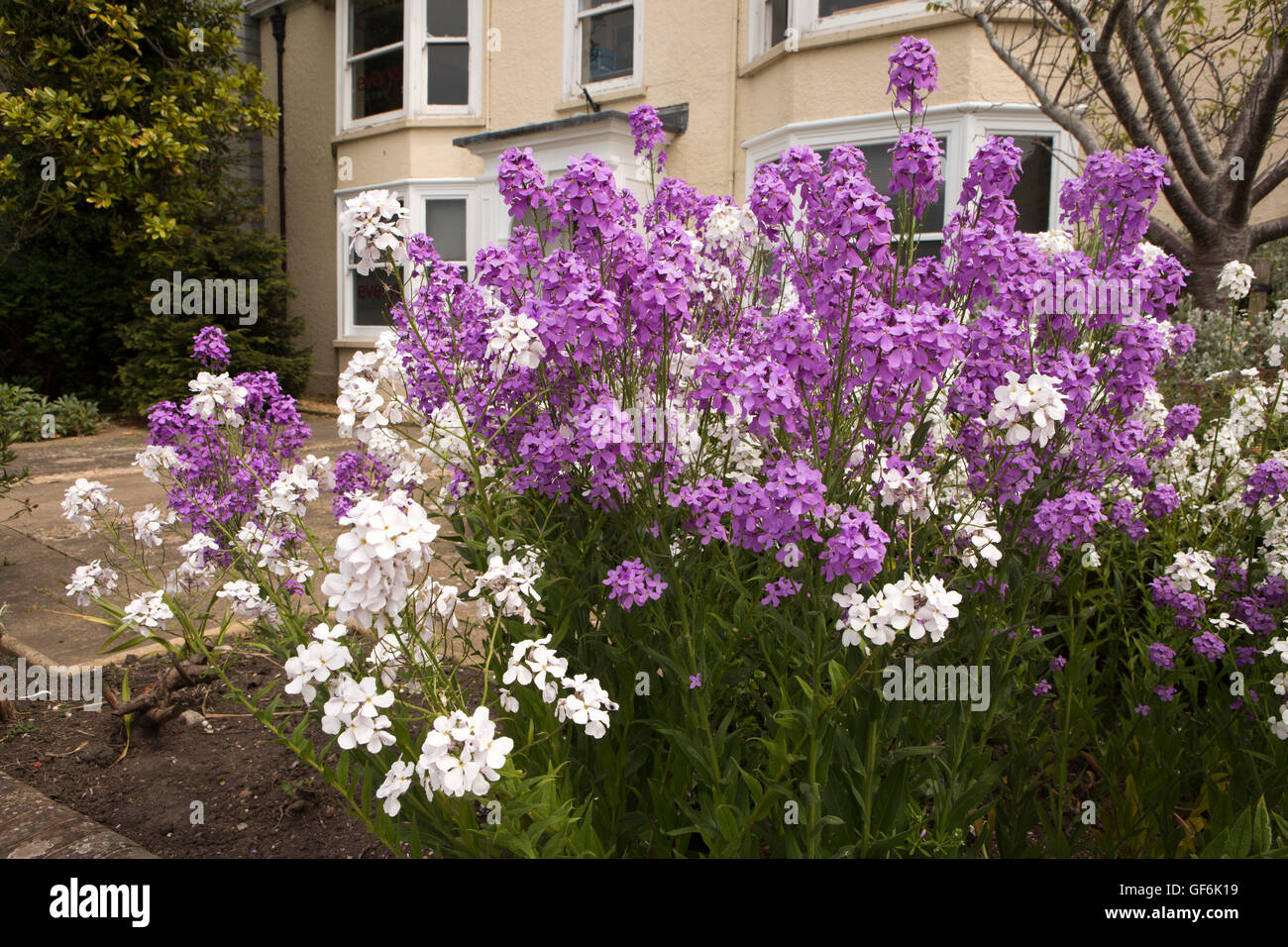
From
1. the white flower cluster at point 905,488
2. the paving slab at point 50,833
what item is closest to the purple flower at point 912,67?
the white flower cluster at point 905,488

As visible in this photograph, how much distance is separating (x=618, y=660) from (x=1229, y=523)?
7.26ft

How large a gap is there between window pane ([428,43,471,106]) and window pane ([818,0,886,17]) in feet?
18.1

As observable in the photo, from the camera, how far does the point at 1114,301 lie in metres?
2.21

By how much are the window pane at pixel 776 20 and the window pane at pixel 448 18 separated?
193 inches

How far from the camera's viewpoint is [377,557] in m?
1.37

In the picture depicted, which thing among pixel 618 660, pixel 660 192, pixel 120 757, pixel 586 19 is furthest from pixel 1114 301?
pixel 586 19

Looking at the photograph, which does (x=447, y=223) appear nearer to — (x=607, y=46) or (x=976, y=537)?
(x=607, y=46)

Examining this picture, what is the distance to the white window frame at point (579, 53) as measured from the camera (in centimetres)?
1053

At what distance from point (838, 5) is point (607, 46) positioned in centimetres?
330

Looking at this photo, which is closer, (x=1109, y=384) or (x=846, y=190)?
(x=846, y=190)

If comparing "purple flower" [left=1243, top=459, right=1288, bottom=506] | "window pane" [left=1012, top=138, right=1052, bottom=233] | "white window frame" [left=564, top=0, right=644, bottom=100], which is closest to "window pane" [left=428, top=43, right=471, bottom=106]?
"white window frame" [left=564, top=0, right=644, bottom=100]

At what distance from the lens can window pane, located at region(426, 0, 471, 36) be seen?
12.5 meters

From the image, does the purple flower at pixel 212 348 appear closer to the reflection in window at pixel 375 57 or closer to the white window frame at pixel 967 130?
the white window frame at pixel 967 130
